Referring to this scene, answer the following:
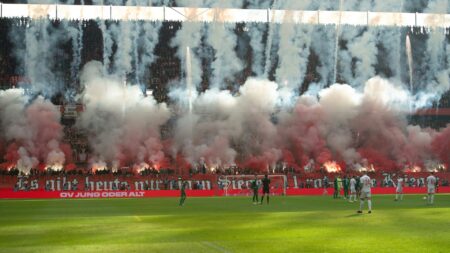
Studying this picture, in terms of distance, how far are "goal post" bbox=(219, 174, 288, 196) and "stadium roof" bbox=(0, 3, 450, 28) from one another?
90.5 feet

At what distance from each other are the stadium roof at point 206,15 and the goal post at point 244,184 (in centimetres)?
A: 2757

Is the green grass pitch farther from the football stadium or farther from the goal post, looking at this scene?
the football stadium

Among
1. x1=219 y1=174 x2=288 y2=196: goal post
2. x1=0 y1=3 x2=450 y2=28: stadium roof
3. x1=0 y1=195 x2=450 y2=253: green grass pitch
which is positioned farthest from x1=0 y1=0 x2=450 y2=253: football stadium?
x1=0 y1=195 x2=450 y2=253: green grass pitch

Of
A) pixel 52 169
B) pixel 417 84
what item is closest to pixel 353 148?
pixel 417 84

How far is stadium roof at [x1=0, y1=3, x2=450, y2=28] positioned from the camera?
88.2 m

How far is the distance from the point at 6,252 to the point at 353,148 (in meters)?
70.1

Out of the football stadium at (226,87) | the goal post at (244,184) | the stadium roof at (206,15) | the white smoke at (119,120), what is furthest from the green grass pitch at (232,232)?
the stadium roof at (206,15)

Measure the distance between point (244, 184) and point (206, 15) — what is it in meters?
28.4

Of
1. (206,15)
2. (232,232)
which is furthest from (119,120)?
(232,232)

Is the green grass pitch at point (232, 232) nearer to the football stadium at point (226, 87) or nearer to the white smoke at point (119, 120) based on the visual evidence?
the football stadium at point (226, 87)

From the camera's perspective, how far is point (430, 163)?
85.6 m

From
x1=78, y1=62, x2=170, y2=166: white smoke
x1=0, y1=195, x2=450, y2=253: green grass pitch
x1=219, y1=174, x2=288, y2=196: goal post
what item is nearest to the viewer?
x1=0, y1=195, x2=450, y2=253: green grass pitch

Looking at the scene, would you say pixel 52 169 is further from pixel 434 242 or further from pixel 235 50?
pixel 434 242

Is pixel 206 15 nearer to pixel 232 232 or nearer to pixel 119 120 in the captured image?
pixel 119 120
